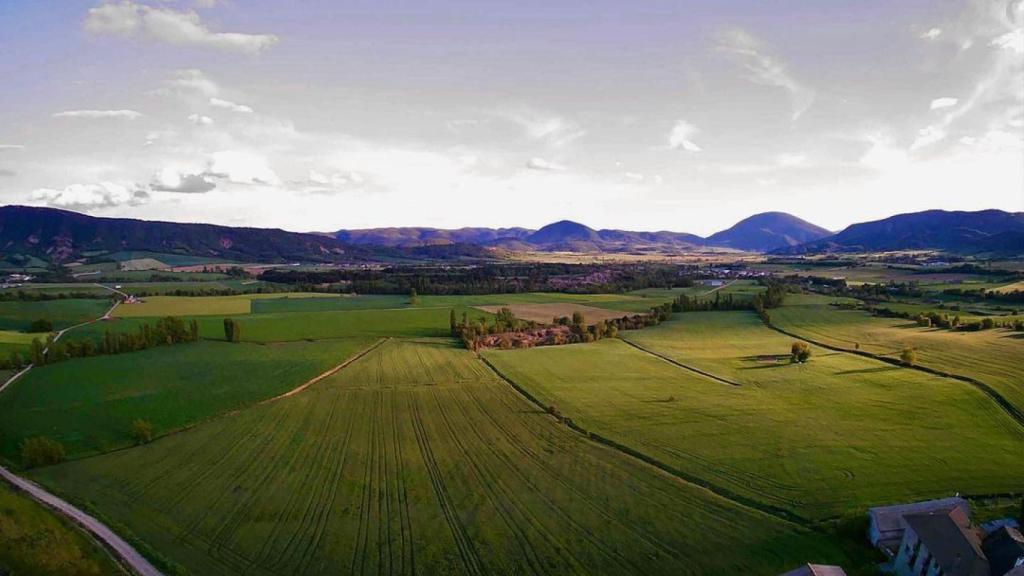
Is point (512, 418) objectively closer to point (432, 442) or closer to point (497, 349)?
point (432, 442)

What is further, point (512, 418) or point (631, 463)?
point (512, 418)

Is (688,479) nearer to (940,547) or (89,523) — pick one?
(940,547)

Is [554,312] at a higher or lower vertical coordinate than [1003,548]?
higher

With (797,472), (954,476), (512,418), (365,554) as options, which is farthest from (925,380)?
(365,554)

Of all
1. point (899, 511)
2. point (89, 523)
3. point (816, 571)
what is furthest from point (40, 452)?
point (899, 511)

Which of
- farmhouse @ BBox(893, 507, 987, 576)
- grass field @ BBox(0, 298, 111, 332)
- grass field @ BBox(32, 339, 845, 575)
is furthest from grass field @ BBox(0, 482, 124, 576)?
grass field @ BBox(0, 298, 111, 332)

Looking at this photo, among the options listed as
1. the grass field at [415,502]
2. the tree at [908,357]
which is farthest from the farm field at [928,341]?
the grass field at [415,502]

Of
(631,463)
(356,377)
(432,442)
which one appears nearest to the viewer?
(631,463)
